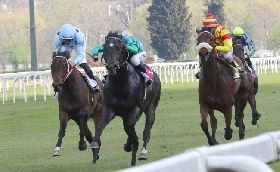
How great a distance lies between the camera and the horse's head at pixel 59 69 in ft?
36.7

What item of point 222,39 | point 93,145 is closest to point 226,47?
point 222,39

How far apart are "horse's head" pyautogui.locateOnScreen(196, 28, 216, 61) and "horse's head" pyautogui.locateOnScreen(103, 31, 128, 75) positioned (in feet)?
3.75

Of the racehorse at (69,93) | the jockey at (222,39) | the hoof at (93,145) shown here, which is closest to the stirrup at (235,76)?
the jockey at (222,39)

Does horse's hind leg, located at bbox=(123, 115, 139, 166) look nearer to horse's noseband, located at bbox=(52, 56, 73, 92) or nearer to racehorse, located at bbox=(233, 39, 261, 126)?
horse's noseband, located at bbox=(52, 56, 73, 92)

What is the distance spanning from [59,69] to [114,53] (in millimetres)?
1143

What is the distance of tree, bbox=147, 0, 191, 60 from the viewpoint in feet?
273

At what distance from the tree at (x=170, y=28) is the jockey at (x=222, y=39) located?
7007 centimetres

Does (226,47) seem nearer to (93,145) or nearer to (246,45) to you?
(93,145)

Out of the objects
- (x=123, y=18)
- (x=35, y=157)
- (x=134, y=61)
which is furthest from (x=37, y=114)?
(x=123, y=18)

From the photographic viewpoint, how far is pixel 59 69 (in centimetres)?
1124

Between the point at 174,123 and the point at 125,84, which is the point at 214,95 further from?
the point at 174,123

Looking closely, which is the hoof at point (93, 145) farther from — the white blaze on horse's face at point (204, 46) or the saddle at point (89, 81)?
the white blaze on horse's face at point (204, 46)

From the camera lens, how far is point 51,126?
1891cm

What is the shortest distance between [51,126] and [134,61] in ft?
26.8
